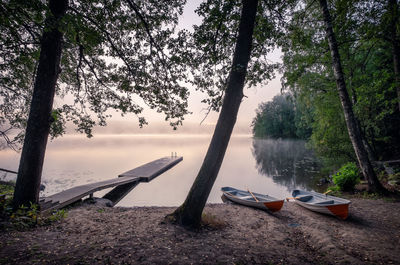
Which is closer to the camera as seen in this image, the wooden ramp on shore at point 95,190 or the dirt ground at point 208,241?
the dirt ground at point 208,241

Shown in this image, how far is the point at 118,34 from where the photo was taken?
699 centimetres

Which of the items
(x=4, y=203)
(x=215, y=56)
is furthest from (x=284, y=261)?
(x=4, y=203)

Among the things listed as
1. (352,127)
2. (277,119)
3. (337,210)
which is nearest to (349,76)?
(352,127)

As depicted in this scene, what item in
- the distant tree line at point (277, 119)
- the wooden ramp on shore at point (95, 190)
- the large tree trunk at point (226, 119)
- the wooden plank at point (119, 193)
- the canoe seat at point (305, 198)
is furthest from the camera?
the distant tree line at point (277, 119)

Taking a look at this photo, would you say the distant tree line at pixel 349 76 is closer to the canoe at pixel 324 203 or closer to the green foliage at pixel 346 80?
the green foliage at pixel 346 80

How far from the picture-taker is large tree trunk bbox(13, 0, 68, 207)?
17.0ft

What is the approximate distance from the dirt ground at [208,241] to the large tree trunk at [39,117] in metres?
1.49

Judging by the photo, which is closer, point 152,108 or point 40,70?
point 40,70

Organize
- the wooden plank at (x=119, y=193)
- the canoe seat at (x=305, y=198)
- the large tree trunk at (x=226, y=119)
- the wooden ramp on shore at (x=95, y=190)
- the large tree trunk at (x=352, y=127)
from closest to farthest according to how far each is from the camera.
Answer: the large tree trunk at (x=226, y=119) → the wooden ramp on shore at (x=95, y=190) → the canoe seat at (x=305, y=198) → the large tree trunk at (x=352, y=127) → the wooden plank at (x=119, y=193)

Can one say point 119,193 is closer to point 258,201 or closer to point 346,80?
point 258,201

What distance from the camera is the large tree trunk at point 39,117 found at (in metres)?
5.19

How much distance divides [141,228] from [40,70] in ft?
17.7

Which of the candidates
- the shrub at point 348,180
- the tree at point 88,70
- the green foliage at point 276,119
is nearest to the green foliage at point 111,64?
the tree at point 88,70

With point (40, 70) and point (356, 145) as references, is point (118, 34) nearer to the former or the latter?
point (40, 70)
